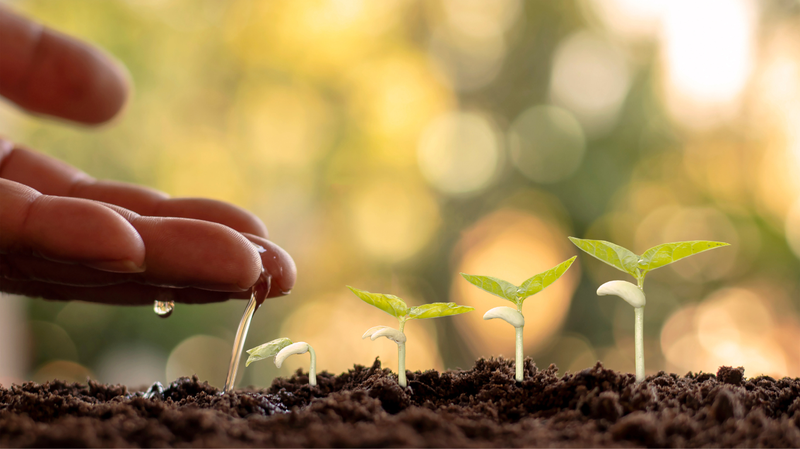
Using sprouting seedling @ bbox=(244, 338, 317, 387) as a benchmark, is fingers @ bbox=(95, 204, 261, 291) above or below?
above

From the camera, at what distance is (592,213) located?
3.46 meters

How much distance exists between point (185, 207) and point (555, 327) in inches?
118

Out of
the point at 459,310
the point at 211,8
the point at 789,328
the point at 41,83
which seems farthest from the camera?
the point at 211,8

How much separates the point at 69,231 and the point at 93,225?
0.03 m

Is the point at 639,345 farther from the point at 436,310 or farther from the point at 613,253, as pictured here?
the point at 436,310

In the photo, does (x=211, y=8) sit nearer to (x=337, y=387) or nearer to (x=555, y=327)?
(x=555, y=327)

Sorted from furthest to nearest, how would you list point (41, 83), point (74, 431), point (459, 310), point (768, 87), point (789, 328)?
1. point (768, 87)
2. point (789, 328)
3. point (41, 83)
4. point (459, 310)
5. point (74, 431)

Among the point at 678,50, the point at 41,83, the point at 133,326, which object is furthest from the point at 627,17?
the point at 133,326

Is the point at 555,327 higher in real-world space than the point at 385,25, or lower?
lower

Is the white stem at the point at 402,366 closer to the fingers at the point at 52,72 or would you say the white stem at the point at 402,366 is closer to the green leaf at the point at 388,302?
the green leaf at the point at 388,302

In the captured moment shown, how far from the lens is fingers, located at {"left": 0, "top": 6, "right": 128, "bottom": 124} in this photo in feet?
3.22

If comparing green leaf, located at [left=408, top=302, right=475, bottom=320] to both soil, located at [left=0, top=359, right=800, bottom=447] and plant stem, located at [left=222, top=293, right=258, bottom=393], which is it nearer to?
soil, located at [left=0, top=359, right=800, bottom=447]

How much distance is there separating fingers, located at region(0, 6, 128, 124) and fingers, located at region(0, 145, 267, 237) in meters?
0.12

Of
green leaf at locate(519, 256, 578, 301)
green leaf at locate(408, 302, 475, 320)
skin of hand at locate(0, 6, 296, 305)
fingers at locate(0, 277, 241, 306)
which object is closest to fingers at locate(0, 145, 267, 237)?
skin of hand at locate(0, 6, 296, 305)
